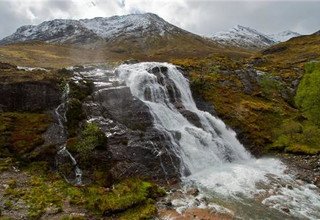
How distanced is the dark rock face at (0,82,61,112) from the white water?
13894mm

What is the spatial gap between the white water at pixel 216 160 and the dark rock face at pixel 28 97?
13894 millimetres

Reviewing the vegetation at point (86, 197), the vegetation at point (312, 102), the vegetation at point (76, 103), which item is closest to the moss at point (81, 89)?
the vegetation at point (76, 103)

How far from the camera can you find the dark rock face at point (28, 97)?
53.2 m

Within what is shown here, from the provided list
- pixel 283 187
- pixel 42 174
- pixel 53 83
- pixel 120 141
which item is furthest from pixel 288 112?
pixel 42 174

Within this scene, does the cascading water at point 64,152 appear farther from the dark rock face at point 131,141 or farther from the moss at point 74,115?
the dark rock face at point 131,141

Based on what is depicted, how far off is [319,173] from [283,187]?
8127 millimetres

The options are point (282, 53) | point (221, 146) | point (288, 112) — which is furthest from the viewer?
point (282, 53)

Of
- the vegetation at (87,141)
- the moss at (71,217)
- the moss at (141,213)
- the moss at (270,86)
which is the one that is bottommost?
the moss at (141,213)

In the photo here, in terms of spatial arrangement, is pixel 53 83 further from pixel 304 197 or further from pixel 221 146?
pixel 304 197

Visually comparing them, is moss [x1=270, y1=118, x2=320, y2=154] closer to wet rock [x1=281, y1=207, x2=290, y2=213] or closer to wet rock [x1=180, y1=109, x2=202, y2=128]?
wet rock [x1=180, y1=109, x2=202, y2=128]

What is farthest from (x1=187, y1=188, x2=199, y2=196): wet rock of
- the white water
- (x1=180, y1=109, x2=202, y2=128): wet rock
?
(x1=180, y1=109, x2=202, y2=128): wet rock

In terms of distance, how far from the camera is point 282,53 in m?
160

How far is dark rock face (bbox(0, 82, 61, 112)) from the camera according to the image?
53.2 metres

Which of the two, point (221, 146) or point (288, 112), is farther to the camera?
point (288, 112)
